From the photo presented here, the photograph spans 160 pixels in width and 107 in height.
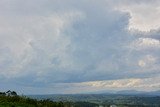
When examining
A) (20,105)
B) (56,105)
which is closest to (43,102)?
(56,105)

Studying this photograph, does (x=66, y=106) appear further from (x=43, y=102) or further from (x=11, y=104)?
(x=11, y=104)

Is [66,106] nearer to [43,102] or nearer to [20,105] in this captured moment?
[43,102]

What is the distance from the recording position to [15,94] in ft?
182

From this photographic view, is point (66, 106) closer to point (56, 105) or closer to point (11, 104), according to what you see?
point (56, 105)

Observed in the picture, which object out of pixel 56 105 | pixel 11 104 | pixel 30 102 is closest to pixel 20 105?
pixel 11 104

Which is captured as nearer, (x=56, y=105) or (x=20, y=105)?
(x=20, y=105)

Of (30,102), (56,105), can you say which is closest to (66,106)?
(56,105)

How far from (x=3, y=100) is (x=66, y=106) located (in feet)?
35.1

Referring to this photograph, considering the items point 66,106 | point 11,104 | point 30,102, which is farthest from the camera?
point 66,106

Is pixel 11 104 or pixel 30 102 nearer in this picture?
pixel 11 104

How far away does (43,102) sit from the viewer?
56.3 m

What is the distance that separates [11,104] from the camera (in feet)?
154

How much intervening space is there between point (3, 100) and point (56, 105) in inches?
347

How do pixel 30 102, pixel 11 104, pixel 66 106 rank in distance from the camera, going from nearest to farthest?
pixel 11 104 < pixel 30 102 < pixel 66 106
